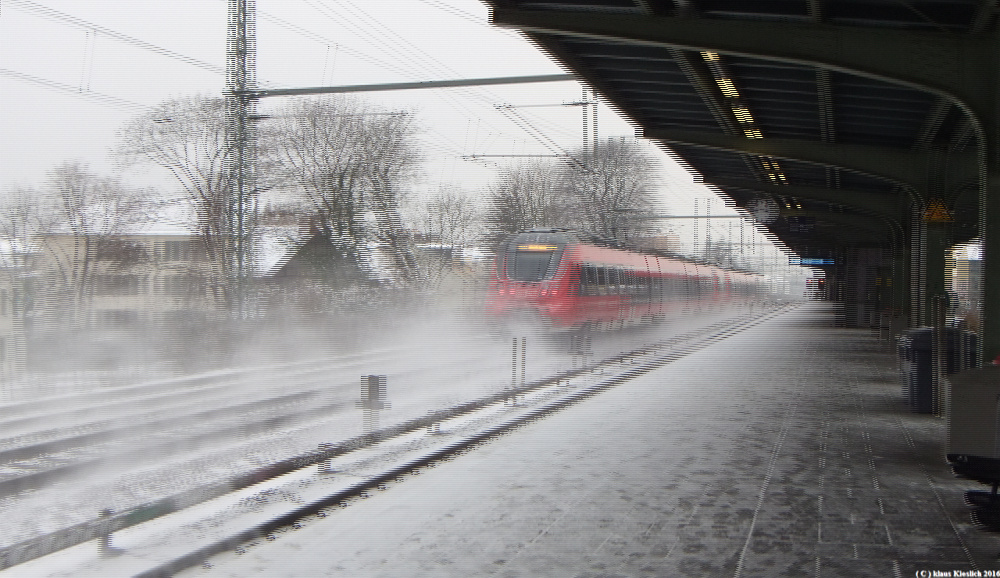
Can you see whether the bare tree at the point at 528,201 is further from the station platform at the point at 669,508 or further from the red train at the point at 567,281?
the station platform at the point at 669,508

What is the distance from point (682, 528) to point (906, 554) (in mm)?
Result: 1354

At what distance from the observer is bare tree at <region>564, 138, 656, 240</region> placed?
193 ft

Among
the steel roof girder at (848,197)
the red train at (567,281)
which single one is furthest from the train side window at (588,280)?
the steel roof girder at (848,197)

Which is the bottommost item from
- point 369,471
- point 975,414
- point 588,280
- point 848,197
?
point 369,471

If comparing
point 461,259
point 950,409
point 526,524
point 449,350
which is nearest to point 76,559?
point 526,524

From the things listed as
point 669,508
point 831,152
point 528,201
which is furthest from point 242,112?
point 528,201

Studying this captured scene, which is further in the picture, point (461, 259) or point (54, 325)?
point (461, 259)

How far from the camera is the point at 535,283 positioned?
24.7 m

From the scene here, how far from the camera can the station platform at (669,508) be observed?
18.3 ft

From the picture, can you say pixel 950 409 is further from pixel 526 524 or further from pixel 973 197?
pixel 973 197

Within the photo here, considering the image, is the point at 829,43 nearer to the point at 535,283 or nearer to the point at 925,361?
the point at 925,361

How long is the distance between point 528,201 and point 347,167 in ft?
95.6

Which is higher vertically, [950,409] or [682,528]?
[950,409]

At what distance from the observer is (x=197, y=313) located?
22453 millimetres
